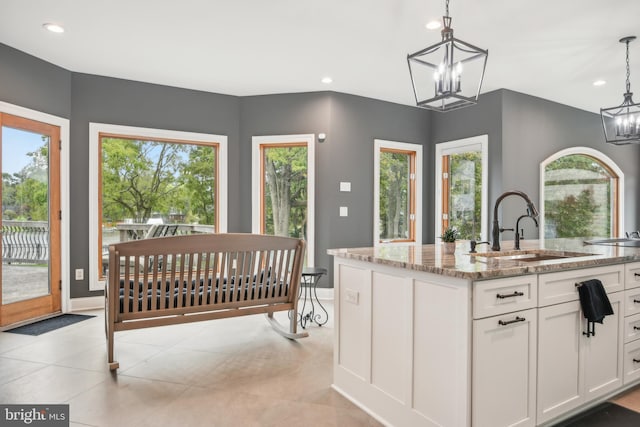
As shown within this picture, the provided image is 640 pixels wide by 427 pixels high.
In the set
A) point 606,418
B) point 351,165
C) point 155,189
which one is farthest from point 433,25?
point 155,189

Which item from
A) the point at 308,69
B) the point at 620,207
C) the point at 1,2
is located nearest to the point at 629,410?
the point at 308,69

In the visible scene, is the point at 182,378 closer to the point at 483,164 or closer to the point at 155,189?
the point at 155,189

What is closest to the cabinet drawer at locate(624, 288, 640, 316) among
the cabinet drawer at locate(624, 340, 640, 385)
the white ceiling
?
the cabinet drawer at locate(624, 340, 640, 385)

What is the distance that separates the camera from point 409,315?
1.88 meters

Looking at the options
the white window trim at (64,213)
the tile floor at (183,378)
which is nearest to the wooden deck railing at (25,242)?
the white window trim at (64,213)

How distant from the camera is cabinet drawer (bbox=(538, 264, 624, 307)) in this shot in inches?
74.1

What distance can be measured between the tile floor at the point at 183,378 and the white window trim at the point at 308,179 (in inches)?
67.0

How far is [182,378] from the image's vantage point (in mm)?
2572

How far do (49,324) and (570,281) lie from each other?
4.41 m

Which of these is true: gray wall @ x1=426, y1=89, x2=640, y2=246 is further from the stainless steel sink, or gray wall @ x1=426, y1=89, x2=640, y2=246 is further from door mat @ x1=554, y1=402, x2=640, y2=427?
door mat @ x1=554, y1=402, x2=640, y2=427

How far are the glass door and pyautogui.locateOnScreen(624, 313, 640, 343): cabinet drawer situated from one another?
5.02 metres

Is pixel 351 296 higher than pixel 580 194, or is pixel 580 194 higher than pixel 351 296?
pixel 580 194

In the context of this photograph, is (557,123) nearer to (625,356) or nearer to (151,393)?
(625,356)

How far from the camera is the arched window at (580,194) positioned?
18.3 ft
